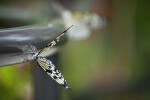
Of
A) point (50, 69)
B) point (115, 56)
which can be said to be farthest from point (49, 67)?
point (115, 56)

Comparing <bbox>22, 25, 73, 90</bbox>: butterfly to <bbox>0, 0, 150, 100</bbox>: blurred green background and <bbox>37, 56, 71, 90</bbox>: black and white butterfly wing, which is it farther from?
<bbox>0, 0, 150, 100</bbox>: blurred green background

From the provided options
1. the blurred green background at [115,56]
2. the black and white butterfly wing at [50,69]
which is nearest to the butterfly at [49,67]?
the black and white butterfly wing at [50,69]

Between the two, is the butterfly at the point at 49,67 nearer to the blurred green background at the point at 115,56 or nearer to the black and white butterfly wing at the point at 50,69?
the black and white butterfly wing at the point at 50,69

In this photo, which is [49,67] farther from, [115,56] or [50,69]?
[115,56]

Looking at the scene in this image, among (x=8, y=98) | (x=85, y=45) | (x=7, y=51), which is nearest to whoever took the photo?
(x=7, y=51)

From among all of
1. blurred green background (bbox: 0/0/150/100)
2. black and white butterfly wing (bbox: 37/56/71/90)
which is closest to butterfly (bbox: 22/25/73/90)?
black and white butterfly wing (bbox: 37/56/71/90)

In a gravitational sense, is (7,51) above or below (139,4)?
below

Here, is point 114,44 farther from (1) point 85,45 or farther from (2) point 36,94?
(2) point 36,94

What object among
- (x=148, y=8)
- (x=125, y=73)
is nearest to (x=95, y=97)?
(x=125, y=73)
